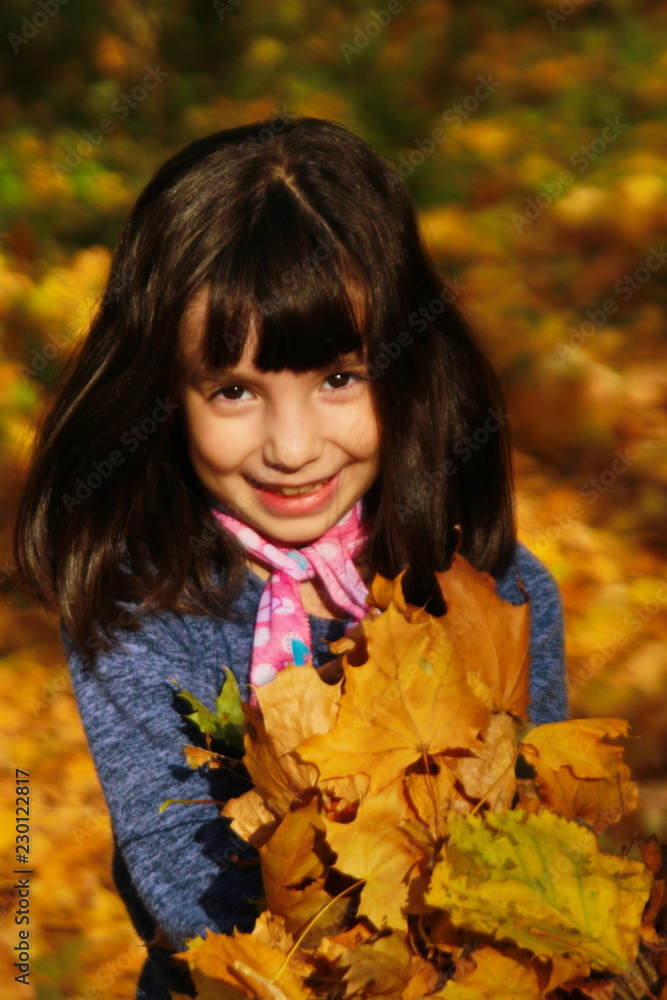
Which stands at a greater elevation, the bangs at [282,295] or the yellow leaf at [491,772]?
the bangs at [282,295]

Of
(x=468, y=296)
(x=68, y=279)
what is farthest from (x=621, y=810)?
(x=68, y=279)

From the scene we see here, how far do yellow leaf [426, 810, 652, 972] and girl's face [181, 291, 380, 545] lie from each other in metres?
0.65

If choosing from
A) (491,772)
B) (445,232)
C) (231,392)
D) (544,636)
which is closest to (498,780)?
(491,772)

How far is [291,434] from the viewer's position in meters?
1.21

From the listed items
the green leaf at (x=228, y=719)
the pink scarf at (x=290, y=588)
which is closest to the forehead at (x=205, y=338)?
the pink scarf at (x=290, y=588)

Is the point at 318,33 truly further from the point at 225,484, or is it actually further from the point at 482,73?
the point at 225,484

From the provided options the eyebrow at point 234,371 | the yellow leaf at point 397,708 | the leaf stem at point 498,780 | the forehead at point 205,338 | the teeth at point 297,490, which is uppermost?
the forehead at point 205,338

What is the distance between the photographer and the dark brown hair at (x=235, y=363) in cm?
123

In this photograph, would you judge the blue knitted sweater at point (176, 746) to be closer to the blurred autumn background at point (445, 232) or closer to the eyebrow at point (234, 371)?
the eyebrow at point (234, 371)

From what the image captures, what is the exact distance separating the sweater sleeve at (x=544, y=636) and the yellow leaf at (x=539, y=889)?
2.60 feet

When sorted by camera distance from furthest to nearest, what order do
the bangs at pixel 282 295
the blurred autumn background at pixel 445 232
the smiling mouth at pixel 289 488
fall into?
1. the blurred autumn background at pixel 445 232
2. the smiling mouth at pixel 289 488
3. the bangs at pixel 282 295

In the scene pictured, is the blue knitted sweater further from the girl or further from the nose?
the nose

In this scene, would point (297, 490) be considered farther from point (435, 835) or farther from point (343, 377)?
point (435, 835)

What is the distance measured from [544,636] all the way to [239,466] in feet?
1.61
